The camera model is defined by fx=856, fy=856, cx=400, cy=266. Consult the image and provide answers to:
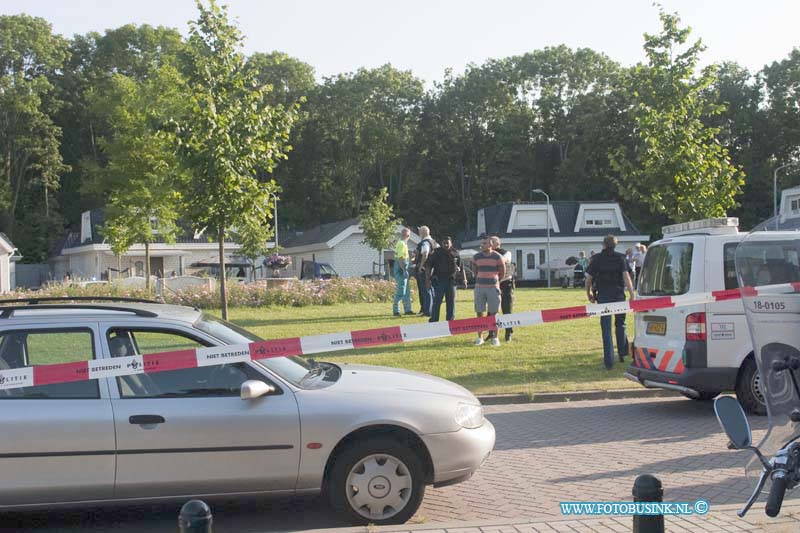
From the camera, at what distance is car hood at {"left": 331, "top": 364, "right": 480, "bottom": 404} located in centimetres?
595

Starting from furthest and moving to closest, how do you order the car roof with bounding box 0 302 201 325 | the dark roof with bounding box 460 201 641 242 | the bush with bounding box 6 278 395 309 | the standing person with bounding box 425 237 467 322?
the dark roof with bounding box 460 201 641 242 → the bush with bounding box 6 278 395 309 → the standing person with bounding box 425 237 467 322 → the car roof with bounding box 0 302 201 325

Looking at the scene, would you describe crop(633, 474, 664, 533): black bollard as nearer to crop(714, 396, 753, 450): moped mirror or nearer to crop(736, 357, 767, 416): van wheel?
crop(714, 396, 753, 450): moped mirror

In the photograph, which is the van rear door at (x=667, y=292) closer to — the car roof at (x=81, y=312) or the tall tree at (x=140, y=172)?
the car roof at (x=81, y=312)

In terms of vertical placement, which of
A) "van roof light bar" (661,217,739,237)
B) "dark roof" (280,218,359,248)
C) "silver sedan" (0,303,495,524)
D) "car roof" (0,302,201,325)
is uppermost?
"dark roof" (280,218,359,248)

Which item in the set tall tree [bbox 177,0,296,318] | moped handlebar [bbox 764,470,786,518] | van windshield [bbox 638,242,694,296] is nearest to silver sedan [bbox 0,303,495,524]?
moped handlebar [bbox 764,470,786,518]

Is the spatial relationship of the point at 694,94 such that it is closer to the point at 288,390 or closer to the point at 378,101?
the point at 288,390

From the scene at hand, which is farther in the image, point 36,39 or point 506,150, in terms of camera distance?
point 506,150

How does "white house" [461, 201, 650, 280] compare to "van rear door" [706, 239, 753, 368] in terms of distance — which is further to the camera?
"white house" [461, 201, 650, 280]

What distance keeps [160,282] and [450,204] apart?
175 ft

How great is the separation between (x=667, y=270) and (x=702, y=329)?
89cm

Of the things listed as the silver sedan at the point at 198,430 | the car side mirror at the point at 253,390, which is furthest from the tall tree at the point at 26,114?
the car side mirror at the point at 253,390

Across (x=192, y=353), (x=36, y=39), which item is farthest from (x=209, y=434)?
(x=36, y=39)

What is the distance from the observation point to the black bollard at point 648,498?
346cm

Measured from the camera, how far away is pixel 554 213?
61.0 m
